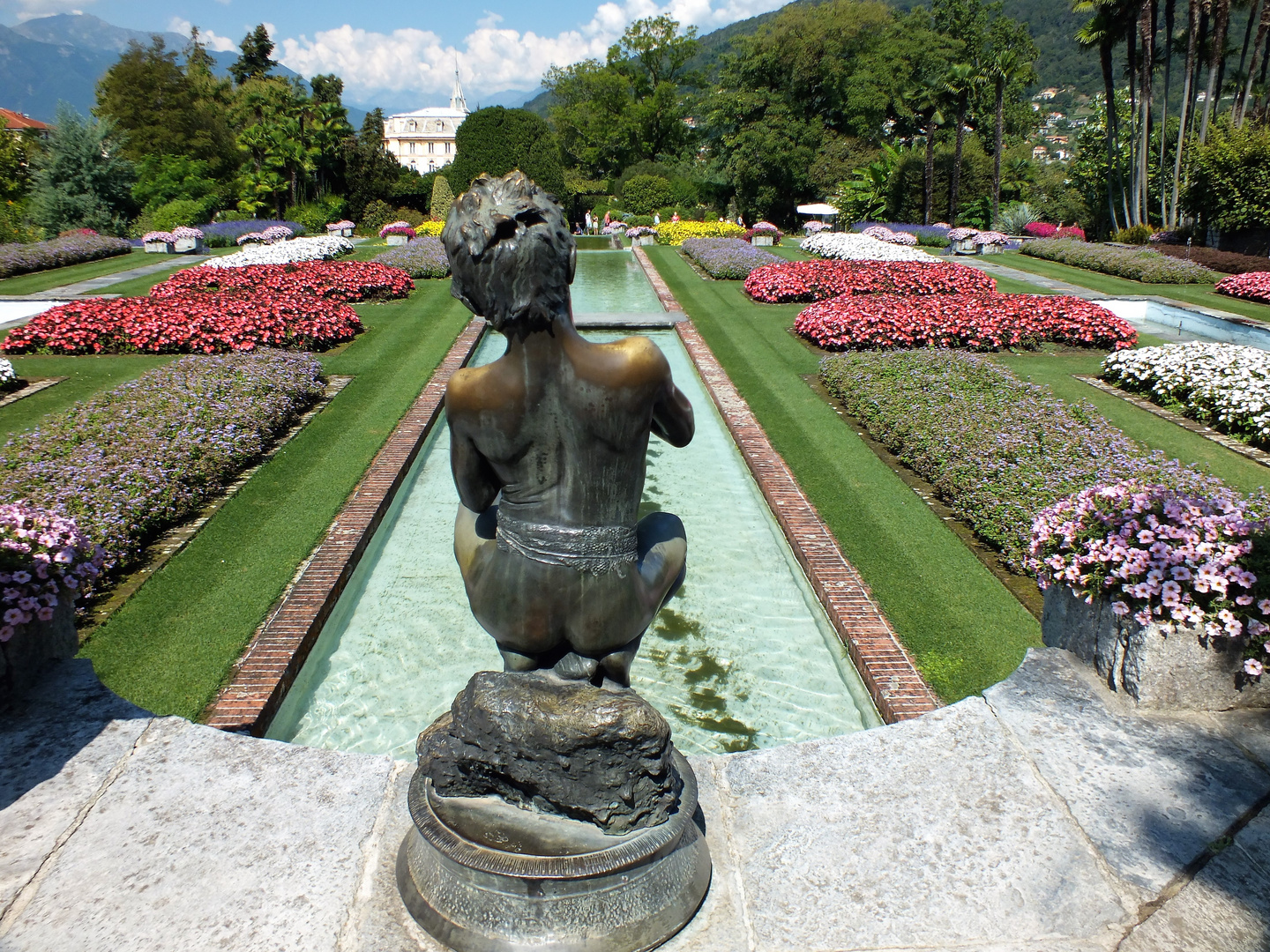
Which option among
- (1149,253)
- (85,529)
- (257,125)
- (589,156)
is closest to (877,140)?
(589,156)

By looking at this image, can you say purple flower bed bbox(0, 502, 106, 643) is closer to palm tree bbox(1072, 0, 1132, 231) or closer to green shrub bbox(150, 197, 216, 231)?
green shrub bbox(150, 197, 216, 231)

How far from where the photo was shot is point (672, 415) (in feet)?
9.90

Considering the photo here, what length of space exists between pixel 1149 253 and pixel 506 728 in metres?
31.0

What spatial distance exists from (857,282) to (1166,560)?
16.9 metres

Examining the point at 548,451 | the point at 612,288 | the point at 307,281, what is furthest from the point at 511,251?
the point at 612,288

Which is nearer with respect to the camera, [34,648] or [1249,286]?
[34,648]

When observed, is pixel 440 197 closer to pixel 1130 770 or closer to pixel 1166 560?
pixel 1166 560

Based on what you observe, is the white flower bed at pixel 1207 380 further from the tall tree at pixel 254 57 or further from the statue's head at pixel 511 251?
the tall tree at pixel 254 57

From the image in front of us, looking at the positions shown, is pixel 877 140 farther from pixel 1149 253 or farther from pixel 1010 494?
pixel 1010 494

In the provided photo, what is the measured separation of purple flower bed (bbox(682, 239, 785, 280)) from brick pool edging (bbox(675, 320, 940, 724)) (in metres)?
14.3

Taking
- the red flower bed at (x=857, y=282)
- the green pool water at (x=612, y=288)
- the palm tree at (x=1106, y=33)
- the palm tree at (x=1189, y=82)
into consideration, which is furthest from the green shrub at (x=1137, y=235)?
the green pool water at (x=612, y=288)

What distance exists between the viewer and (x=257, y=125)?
41.5 metres

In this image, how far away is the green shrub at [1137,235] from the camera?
108 ft

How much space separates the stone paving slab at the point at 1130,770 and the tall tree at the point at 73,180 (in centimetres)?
4054
